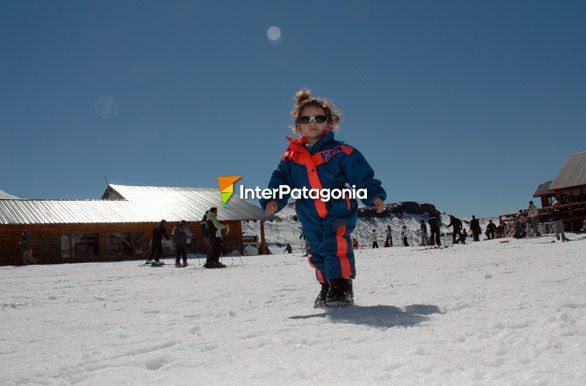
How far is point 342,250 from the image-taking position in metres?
3.26

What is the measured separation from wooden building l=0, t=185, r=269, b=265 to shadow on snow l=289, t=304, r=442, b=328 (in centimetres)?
2586

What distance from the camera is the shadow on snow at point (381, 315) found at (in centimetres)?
226

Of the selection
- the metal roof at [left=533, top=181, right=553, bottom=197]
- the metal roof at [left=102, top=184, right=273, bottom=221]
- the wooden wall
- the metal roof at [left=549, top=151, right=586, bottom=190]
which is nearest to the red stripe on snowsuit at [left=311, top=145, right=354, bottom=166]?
the wooden wall

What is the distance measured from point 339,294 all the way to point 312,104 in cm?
159

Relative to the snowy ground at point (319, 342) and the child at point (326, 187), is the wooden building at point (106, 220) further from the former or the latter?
the snowy ground at point (319, 342)

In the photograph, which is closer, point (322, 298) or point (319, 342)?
point (319, 342)

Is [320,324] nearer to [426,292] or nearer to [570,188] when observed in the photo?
[426,292]

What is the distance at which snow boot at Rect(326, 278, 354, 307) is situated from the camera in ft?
9.89

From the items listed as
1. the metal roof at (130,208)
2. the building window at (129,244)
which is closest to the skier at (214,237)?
the metal roof at (130,208)

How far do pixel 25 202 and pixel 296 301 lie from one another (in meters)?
29.0

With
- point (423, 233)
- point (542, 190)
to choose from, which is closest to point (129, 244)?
point (423, 233)

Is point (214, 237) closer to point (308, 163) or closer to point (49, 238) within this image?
point (308, 163)

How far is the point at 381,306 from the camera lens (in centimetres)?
290

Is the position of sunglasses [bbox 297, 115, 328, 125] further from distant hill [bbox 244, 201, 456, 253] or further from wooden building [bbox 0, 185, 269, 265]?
distant hill [bbox 244, 201, 456, 253]
